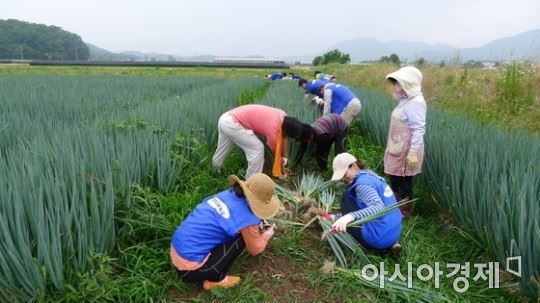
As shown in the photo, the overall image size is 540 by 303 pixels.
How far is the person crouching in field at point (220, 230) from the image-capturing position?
6.53ft

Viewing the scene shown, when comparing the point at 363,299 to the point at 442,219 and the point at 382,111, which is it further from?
the point at 382,111

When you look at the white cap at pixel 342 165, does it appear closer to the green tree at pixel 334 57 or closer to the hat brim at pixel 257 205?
the hat brim at pixel 257 205

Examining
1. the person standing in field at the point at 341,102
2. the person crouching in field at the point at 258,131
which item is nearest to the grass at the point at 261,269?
the person crouching in field at the point at 258,131

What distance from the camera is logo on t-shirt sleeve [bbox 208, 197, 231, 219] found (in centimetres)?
201

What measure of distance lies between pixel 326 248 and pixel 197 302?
898mm

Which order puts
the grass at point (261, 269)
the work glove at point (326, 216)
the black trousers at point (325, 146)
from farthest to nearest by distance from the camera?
the black trousers at point (325, 146)
the work glove at point (326, 216)
the grass at point (261, 269)

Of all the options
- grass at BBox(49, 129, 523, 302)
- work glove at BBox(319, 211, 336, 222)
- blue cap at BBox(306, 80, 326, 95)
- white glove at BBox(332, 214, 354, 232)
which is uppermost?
blue cap at BBox(306, 80, 326, 95)

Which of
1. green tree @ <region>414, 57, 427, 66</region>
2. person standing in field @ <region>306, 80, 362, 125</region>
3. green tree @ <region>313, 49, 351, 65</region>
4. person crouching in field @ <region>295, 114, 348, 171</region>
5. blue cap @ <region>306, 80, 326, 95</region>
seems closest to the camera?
person crouching in field @ <region>295, 114, 348, 171</region>

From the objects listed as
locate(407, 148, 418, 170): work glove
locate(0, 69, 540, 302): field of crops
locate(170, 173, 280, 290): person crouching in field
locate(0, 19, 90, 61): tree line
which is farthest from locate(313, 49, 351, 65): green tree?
locate(0, 19, 90, 61): tree line

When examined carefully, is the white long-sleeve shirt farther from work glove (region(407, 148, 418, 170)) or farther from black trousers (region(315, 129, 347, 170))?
black trousers (region(315, 129, 347, 170))

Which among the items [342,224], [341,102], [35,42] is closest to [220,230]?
[342,224]

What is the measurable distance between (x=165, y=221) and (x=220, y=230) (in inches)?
19.5

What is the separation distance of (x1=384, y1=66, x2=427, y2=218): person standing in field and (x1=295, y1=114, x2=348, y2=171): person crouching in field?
65 centimetres

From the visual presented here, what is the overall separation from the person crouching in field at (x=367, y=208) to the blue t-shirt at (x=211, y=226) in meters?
0.64
